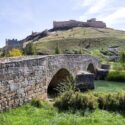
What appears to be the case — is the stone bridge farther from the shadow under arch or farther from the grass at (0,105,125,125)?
the shadow under arch

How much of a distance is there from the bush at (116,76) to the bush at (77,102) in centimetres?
2872

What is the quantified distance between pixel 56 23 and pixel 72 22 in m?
7.37

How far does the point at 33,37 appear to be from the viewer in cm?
15588

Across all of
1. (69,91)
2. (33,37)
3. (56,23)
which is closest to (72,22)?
(56,23)

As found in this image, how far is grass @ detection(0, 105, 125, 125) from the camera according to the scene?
14574 millimetres

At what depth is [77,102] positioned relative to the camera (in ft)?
57.2

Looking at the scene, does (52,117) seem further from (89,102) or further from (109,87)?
(109,87)

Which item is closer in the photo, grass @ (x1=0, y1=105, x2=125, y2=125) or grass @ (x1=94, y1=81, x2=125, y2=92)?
grass @ (x1=0, y1=105, x2=125, y2=125)

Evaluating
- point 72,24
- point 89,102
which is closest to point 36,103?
point 89,102

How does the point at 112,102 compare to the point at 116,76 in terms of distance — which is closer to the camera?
the point at 112,102

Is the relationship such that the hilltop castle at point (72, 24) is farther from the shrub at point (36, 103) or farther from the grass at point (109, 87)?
the shrub at point (36, 103)

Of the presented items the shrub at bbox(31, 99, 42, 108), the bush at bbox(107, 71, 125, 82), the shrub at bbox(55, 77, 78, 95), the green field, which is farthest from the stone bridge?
the bush at bbox(107, 71, 125, 82)

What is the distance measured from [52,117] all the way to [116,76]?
106 ft

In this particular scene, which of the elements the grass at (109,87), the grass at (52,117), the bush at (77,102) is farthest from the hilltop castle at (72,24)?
the grass at (52,117)
